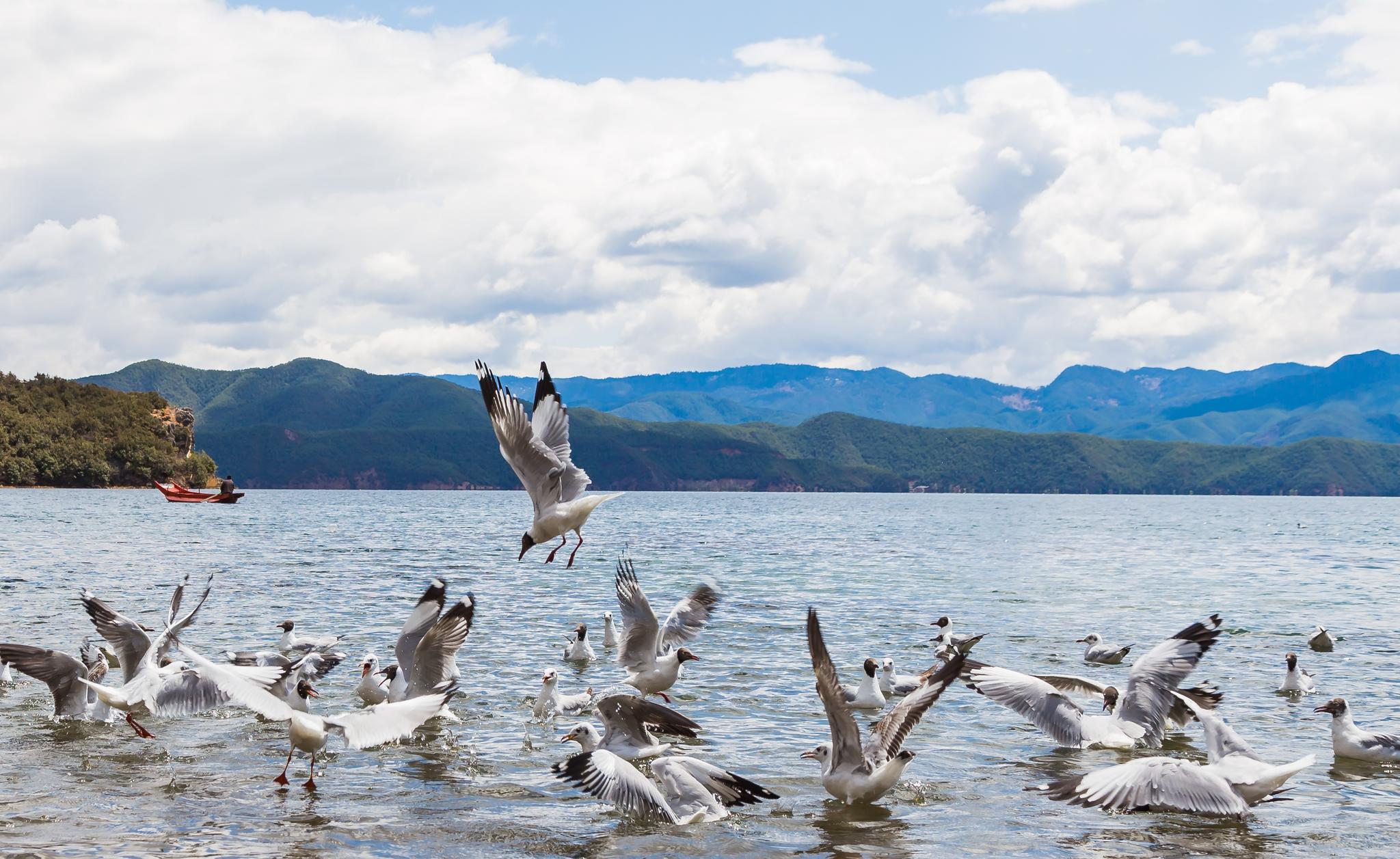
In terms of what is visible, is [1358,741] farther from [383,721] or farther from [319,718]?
[319,718]

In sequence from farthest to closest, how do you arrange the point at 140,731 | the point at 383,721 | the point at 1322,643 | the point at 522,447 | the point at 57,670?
1. the point at 1322,643
2. the point at 57,670
3. the point at 140,731
4. the point at 522,447
5. the point at 383,721

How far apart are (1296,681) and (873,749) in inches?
375

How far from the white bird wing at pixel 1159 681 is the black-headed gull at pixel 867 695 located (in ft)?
11.9

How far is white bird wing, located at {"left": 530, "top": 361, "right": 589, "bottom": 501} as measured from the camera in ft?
38.5

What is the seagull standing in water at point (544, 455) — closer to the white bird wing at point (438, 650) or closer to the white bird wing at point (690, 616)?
the white bird wing at point (438, 650)

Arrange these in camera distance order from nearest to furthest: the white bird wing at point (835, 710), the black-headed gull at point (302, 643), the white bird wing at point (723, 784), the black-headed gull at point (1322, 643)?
the white bird wing at point (835, 710) → the white bird wing at point (723, 784) → the black-headed gull at point (302, 643) → the black-headed gull at point (1322, 643)

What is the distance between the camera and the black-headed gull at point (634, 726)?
39.2 ft

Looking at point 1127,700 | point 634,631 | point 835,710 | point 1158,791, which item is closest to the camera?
point 835,710

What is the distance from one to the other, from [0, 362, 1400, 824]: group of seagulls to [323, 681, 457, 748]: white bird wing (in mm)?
14

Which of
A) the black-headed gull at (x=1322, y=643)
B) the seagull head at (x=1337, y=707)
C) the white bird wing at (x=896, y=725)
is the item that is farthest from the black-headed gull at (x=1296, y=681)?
the white bird wing at (x=896, y=725)

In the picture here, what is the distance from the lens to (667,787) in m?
10.8

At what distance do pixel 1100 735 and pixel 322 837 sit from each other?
849cm

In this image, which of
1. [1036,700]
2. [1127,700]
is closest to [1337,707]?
[1127,700]

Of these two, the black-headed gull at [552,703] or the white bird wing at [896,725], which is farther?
the black-headed gull at [552,703]
